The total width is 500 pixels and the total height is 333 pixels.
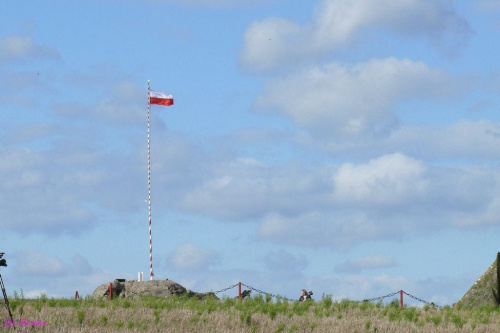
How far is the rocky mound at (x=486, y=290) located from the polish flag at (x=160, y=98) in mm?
17117

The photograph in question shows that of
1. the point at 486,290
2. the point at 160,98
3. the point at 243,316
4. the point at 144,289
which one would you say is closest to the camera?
the point at 243,316

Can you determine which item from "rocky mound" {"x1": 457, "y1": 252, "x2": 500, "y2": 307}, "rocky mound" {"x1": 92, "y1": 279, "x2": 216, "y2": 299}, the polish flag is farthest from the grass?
the polish flag

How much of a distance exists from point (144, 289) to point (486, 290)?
14.8 metres

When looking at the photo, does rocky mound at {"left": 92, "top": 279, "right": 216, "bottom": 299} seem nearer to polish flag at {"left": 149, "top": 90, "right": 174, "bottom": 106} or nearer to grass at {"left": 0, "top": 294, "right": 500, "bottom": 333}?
grass at {"left": 0, "top": 294, "right": 500, "bottom": 333}

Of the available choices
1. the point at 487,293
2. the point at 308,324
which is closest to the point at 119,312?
the point at 308,324

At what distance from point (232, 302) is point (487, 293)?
426 inches

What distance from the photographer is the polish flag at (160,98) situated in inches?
1731

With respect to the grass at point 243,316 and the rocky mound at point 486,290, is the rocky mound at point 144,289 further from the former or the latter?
the rocky mound at point 486,290

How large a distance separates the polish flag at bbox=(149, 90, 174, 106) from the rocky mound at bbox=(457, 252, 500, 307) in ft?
56.2

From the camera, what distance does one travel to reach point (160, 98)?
44.1m

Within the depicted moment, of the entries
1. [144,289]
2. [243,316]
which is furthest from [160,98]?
[243,316]

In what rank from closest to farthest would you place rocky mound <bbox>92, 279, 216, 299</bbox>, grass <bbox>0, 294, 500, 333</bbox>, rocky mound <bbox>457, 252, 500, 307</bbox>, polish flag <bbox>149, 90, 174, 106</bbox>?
1. grass <bbox>0, 294, 500, 333</bbox>
2. rocky mound <bbox>457, 252, 500, 307</bbox>
3. rocky mound <bbox>92, 279, 216, 299</bbox>
4. polish flag <bbox>149, 90, 174, 106</bbox>

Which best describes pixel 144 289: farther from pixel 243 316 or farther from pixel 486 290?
pixel 486 290

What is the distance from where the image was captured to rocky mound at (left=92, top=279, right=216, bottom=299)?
3944 cm
